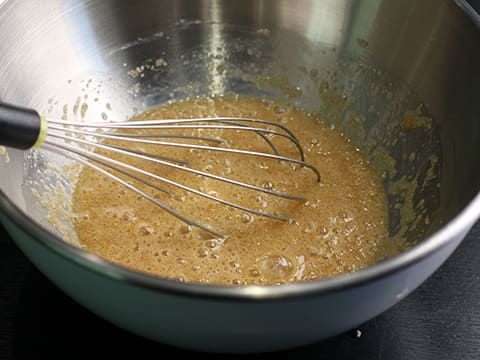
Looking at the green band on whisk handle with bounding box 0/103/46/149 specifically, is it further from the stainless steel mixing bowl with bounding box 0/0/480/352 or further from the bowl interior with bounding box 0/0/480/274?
the bowl interior with bounding box 0/0/480/274

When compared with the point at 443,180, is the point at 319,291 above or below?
below

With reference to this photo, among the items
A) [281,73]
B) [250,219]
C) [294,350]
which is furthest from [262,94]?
[294,350]

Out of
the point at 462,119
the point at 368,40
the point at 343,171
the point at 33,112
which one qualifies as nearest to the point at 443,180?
the point at 462,119

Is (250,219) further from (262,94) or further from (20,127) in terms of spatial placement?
→ (20,127)

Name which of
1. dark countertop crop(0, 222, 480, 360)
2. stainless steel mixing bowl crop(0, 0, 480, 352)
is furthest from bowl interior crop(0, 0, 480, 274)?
dark countertop crop(0, 222, 480, 360)

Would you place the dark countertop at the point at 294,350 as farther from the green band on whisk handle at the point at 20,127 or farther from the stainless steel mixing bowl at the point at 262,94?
the green band on whisk handle at the point at 20,127

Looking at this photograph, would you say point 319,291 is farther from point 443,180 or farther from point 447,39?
point 447,39
